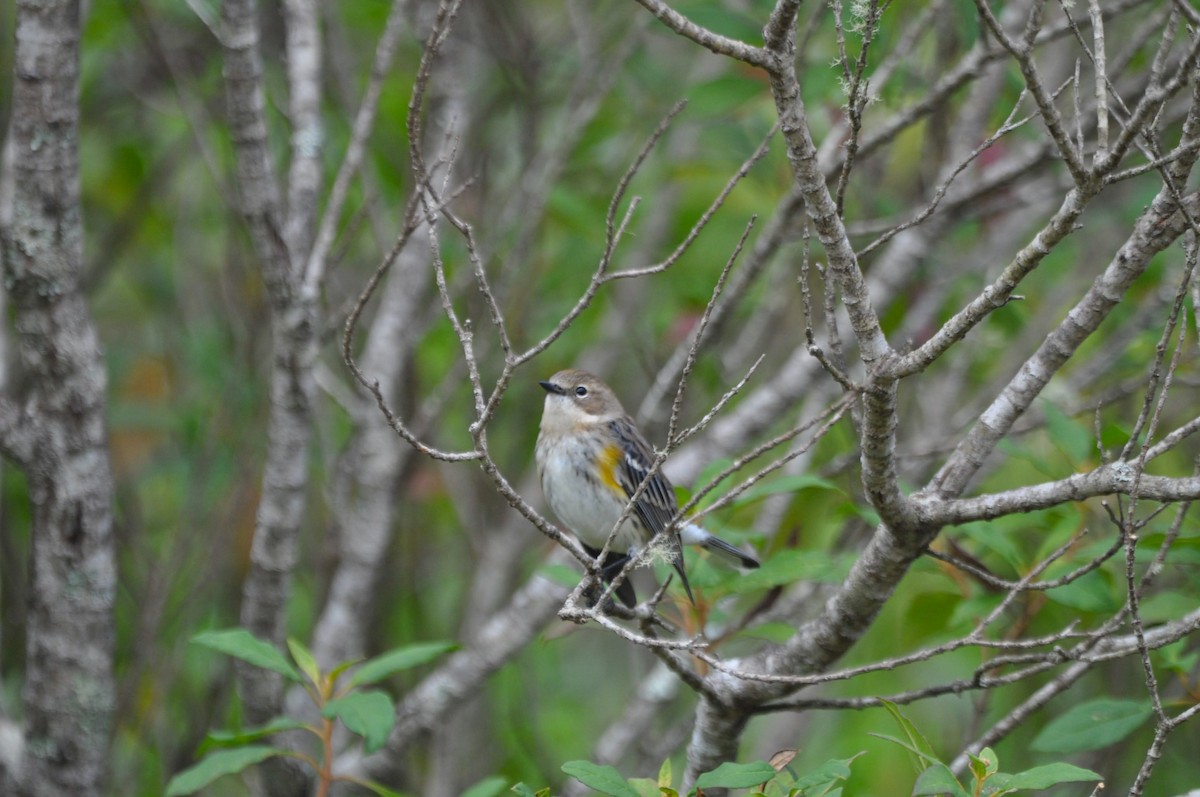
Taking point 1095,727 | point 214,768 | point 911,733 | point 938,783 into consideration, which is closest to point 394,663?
point 214,768

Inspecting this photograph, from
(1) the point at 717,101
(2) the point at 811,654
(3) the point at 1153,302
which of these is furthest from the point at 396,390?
(3) the point at 1153,302

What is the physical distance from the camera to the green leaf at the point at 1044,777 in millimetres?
2403

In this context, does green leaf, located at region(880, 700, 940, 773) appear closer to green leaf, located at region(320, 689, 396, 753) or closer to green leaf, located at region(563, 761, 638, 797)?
green leaf, located at region(563, 761, 638, 797)

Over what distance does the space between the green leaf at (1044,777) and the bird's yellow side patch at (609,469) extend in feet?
9.67

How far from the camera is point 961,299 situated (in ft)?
20.1

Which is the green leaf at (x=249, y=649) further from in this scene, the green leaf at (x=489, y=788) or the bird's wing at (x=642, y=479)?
the bird's wing at (x=642, y=479)

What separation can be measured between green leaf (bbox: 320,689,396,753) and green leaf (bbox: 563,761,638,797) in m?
0.85

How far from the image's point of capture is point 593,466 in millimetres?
5305

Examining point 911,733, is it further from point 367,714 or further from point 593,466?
point 593,466

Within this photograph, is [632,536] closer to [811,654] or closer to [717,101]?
[717,101]

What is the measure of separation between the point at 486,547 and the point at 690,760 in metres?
3.03

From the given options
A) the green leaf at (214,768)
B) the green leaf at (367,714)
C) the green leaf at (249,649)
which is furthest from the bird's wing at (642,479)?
the green leaf at (214,768)

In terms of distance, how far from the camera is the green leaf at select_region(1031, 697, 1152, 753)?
131 inches

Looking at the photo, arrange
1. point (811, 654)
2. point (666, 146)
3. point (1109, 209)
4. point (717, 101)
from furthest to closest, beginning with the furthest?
point (666, 146), point (1109, 209), point (717, 101), point (811, 654)
